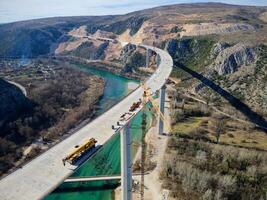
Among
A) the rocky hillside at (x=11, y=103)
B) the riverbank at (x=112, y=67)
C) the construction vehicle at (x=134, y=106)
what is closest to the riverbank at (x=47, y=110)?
the rocky hillside at (x=11, y=103)

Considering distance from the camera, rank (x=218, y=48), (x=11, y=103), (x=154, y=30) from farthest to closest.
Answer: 1. (x=154, y=30)
2. (x=218, y=48)
3. (x=11, y=103)

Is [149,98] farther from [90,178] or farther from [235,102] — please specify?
[235,102]

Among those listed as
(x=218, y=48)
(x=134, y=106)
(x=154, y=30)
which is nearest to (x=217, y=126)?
(x=134, y=106)

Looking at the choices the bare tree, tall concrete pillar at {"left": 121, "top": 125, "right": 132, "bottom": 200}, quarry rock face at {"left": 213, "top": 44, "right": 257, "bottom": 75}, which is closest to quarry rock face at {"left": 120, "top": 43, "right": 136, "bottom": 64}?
quarry rock face at {"left": 213, "top": 44, "right": 257, "bottom": 75}

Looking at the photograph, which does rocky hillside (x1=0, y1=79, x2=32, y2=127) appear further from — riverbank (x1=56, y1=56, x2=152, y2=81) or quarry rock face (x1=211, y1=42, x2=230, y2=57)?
quarry rock face (x1=211, y1=42, x2=230, y2=57)

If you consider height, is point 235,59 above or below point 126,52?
above

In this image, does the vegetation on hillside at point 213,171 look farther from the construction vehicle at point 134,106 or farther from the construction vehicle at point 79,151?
the construction vehicle at point 79,151
